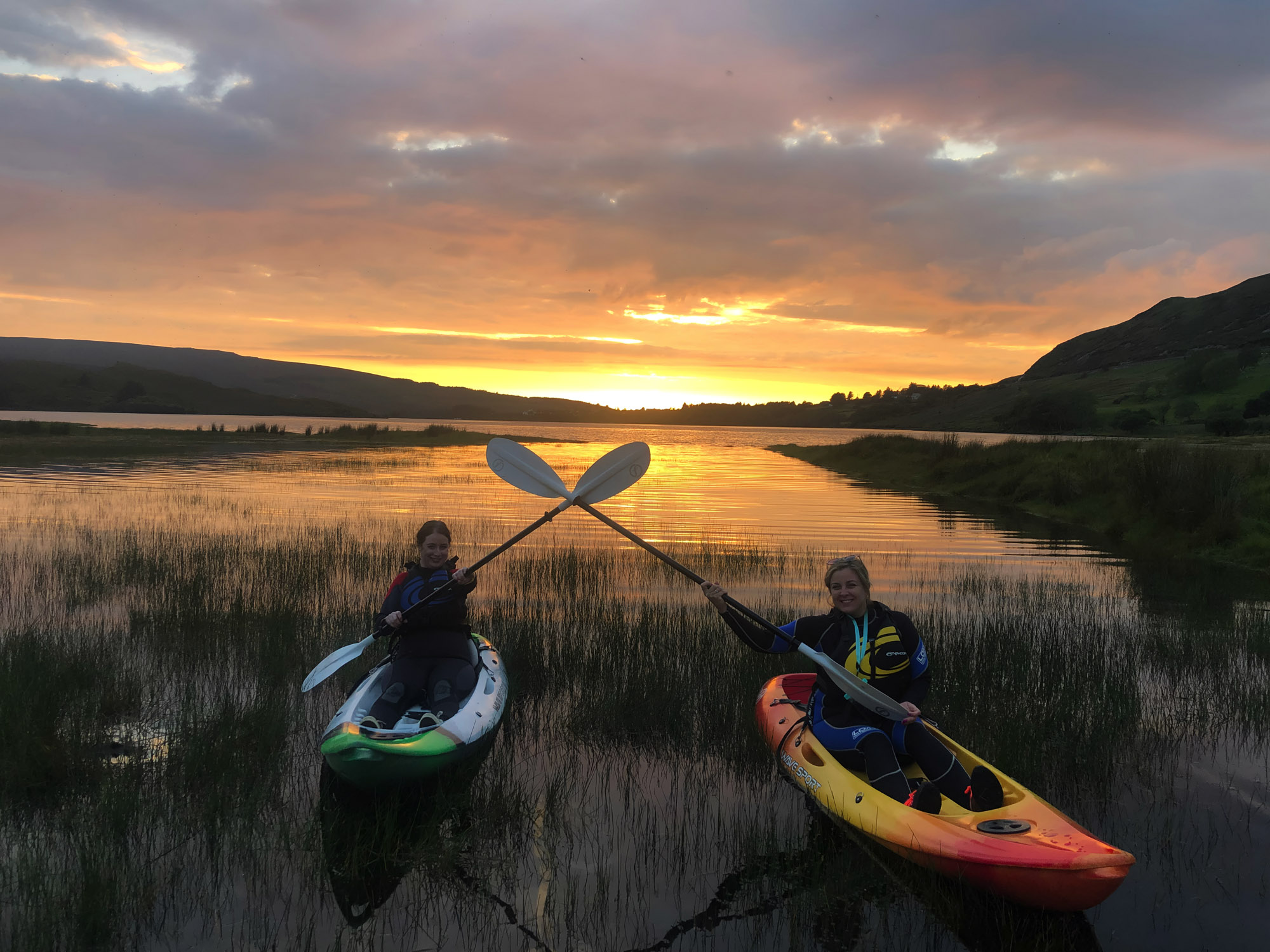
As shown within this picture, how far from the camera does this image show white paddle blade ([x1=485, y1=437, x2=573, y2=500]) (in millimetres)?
8172

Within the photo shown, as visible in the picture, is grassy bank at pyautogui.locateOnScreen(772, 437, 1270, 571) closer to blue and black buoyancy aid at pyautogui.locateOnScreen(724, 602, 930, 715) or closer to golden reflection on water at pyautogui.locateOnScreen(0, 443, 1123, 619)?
golden reflection on water at pyautogui.locateOnScreen(0, 443, 1123, 619)

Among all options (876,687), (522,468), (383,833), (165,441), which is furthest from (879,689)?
(165,441)

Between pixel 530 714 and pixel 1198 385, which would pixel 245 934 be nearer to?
pixel 530 714

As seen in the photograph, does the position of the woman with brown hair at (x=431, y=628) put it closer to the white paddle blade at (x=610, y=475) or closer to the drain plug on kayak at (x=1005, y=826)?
the white paddle blade at (x=610, y=475)

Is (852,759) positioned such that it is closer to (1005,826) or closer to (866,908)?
(866,908)

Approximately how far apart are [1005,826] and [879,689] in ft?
4.61

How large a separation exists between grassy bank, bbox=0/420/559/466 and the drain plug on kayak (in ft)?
130

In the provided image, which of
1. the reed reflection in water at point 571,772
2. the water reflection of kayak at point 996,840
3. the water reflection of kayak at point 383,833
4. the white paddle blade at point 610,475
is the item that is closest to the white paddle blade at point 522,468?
the white paddle blade at point 610,475

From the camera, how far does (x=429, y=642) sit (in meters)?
7.10

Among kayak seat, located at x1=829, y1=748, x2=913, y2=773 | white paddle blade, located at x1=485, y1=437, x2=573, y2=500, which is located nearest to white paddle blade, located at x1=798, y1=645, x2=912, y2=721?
kayak seat, located at x1=829, y1=748, x2=913, y2=773

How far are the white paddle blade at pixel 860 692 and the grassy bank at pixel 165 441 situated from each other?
38289 millimetres

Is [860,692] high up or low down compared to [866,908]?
up

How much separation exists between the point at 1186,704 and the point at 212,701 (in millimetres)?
9223

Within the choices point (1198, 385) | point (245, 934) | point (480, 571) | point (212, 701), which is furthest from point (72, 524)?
point (1198, 385)
